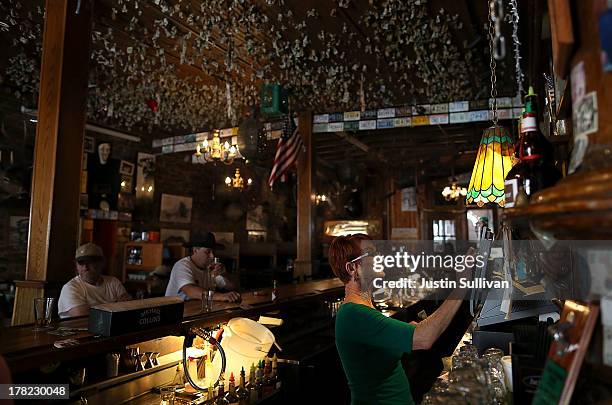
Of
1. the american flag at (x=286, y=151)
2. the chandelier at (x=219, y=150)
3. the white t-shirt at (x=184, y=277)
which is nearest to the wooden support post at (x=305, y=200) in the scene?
the american flag at (x=286, y=151)

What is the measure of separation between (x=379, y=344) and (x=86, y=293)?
3.13m

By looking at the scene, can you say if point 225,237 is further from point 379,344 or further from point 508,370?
point 508,370

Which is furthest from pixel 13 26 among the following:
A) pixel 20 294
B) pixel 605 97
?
pixel 605 97

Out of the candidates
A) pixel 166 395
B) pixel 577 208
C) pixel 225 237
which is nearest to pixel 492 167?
pixel 577 208

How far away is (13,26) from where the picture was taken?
4.71 metres

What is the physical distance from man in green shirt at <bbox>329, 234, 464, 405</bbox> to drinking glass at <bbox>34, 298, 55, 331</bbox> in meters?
1.70

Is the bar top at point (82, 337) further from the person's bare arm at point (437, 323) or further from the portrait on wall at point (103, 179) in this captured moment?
the portrait on wall at point (103, 179)

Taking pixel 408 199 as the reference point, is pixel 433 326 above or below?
below

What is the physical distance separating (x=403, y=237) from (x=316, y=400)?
1056 centimetres

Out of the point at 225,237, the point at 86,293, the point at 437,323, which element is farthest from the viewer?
the point at 225,237

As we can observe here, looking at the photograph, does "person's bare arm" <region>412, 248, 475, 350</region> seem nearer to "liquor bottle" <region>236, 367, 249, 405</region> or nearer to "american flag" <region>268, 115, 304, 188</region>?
"liquor bottle" <region>236, 367, 249, 405</region>

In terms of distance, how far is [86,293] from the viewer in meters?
3.99

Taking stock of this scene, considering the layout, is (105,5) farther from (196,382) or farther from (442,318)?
(442,318)

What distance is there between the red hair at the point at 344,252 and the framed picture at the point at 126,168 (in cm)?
777
